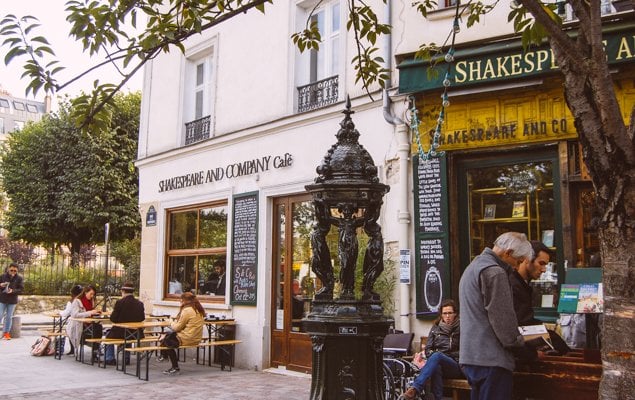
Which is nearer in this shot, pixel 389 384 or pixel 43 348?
pixel 389 384

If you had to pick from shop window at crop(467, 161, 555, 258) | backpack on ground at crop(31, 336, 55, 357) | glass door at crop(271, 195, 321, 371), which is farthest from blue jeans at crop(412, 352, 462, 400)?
backpack on ground at crop(31, 336, 55, 357)

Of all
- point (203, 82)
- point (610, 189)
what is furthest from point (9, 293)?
point (610, 189)

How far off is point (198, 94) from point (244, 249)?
4117mm

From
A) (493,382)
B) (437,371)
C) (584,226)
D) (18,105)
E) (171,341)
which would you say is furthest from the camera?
(18,105)

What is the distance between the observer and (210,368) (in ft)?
37.2

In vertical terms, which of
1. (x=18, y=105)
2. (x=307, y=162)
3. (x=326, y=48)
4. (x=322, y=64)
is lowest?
(x=307, y=162)

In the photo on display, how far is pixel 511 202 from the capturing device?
8.41 metres

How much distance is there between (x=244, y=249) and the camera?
459 inches

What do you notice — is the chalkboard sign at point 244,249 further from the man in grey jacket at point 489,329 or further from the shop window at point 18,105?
the shop window at point 18,105

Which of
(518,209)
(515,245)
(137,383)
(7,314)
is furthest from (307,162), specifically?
(7,314)

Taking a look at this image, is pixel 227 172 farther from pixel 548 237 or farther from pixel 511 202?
pixel 548 237

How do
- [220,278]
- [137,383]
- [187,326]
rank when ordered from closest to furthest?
[137,383], [187,326], [220,278]

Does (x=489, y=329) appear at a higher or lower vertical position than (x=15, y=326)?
higher

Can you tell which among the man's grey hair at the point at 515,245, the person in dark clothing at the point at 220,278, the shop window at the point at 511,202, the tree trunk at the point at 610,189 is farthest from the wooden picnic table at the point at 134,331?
the tree trunk at the point at 610,189
